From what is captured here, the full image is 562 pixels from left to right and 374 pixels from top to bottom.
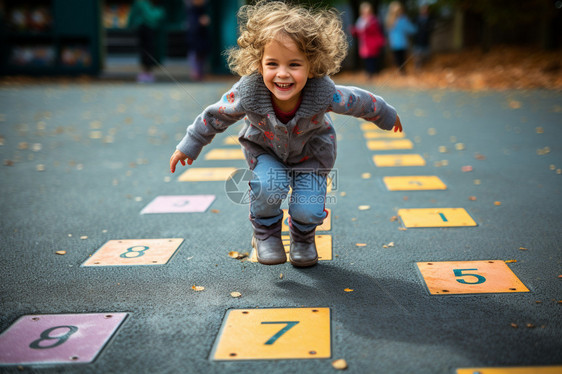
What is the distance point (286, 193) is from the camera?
10.4 ft

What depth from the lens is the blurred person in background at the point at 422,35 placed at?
1662 cm

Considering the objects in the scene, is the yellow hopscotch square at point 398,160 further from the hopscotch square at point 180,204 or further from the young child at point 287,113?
the young child at point 287,113

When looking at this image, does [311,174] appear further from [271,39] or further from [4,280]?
[4,280]

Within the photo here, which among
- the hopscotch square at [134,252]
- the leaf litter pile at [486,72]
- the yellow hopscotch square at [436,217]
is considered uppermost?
the leaf litter pile at [486,72]

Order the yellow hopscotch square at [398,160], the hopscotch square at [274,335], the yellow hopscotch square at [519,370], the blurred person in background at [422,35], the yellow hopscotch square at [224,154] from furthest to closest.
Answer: the blurred person in background at [422,35] < the yellow hopscotch square at [224,154] < the yellow hopscotch square at [398,160] < the hopscotch square at [274,335] < the yellow hopscotch square at [519,370]

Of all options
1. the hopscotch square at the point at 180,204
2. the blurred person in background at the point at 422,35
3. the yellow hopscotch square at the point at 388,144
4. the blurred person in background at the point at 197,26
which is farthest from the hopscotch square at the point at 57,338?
the blurred person in background at the point at 422,35

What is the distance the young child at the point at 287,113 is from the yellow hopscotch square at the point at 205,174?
195cm

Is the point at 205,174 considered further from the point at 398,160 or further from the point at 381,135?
the point at 381,135

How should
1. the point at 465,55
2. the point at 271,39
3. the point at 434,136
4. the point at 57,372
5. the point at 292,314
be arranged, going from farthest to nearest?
the point at 465,55 < the point at 434,136 < the point at 271,39 < the point at 292,314 < the point at 57,372

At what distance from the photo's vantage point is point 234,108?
3049 millimetres

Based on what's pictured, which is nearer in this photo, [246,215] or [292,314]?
[292,314]

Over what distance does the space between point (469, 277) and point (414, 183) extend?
2115 mm

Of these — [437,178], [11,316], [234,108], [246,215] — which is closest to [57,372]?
[11,316]

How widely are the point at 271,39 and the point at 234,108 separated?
0.43 m
